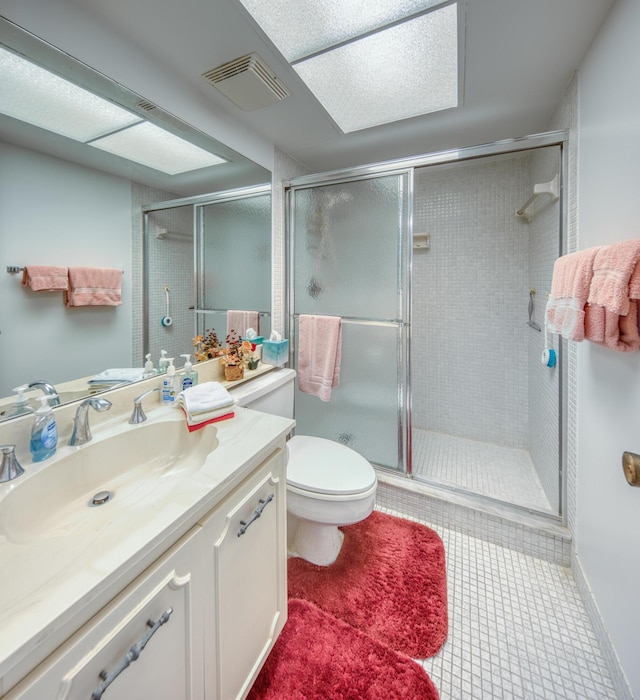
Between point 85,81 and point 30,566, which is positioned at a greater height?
point 85,81

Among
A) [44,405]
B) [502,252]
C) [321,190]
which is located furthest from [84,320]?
[502,252]

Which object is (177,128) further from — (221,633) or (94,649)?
(221,633)

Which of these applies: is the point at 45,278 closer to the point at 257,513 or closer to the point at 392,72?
the point at 257,513

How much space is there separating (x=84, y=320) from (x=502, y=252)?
2.66 metres

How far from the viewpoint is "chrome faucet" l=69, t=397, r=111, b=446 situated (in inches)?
36.0

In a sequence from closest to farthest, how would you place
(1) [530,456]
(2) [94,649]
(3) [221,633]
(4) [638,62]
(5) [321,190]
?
(2) [94,649] < (3) [221,633] < (4) [638,62] < (5) [321,190] < (1) [530,456]

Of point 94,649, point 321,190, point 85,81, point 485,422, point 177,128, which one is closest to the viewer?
point 94,649

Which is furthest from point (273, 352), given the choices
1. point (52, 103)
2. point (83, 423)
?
point (52, 103)

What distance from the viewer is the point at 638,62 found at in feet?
3.02

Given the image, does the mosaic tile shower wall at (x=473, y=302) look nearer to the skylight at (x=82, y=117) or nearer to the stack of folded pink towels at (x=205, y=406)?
the skylight at (x=82, y=117)

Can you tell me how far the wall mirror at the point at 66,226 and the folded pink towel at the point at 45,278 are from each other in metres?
0.02

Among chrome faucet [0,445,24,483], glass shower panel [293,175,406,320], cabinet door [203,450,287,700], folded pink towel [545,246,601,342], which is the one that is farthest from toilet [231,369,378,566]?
folded pink towel [545,246,601,342]

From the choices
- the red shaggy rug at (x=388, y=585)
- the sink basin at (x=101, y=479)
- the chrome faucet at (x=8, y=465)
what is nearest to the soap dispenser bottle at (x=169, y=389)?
the sink basin at (x=101, y=479)

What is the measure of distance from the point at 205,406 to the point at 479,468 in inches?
76.5
